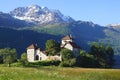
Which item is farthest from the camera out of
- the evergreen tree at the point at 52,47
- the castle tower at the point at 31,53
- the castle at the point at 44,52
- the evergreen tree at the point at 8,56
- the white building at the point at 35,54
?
the castle tower at the point at 31,53

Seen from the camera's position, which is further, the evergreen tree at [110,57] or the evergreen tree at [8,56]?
the evergreen tree at [110,57]

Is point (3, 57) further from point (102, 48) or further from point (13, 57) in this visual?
point (102, 48)

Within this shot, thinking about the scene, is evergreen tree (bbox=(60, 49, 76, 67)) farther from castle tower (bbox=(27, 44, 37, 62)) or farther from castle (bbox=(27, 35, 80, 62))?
castle tower (bbox=(27, 44, 37, 62))

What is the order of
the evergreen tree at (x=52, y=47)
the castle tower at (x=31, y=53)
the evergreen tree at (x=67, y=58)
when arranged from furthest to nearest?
the castle tower at (x=31, y=53) → the evergreen tree at (x=52, y=47) → the evergreen tree at (x=67, y=58)

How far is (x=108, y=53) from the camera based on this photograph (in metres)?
186

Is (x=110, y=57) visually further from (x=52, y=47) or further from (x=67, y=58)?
(x=67, y=58)

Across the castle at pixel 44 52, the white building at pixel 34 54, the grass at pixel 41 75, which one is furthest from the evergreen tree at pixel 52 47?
the grass at pixel 41 75

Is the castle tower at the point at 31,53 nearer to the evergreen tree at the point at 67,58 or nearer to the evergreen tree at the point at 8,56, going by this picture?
the evergreen tree at the point at 67,58

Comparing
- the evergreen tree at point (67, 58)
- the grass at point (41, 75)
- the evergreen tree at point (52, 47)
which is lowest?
the grass at point (41, 75)

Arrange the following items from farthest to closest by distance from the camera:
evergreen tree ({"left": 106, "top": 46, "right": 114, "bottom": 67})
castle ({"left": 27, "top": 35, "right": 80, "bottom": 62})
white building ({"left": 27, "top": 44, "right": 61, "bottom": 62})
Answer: evergreen tree ({"left": 106, "top": 46, "right": 114, "bottom": 67}) < white building ({"left": 27, "top": 44, "right": 61, "bottom": 62}) < castle ({"left": 27, "top": 35, "right": 80, "bottom": 62})

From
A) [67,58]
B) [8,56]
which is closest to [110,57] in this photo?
[67,58]

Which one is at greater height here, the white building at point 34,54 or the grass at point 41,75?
the white building at point 34,54

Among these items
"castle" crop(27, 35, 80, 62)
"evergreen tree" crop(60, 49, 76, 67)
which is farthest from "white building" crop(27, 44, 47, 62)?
"evergreen tree" crop(60, 49, 76, 67)

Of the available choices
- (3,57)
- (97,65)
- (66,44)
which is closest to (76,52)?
(66,44)
